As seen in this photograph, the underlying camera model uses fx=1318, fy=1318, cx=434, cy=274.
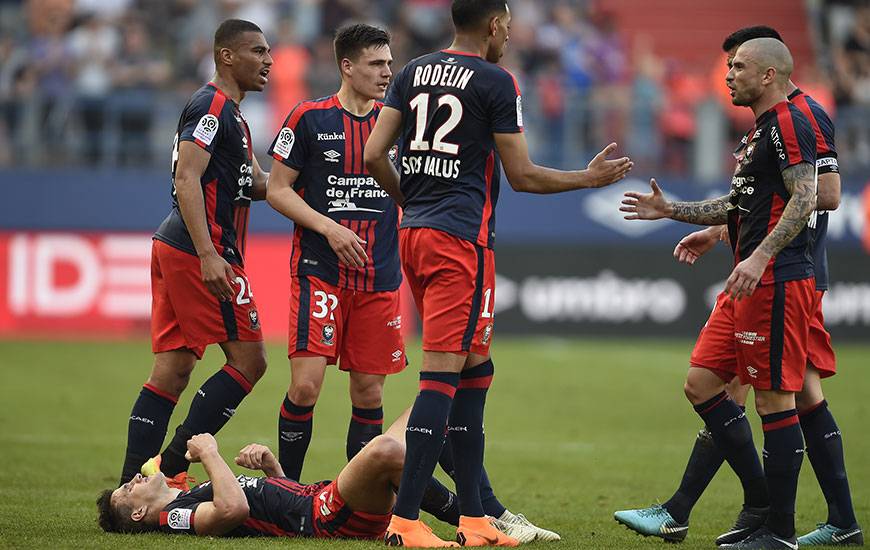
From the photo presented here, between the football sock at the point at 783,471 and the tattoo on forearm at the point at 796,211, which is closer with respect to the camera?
the tattoo on forearm at the point at 796,211

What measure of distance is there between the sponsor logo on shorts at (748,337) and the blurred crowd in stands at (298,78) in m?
12.6

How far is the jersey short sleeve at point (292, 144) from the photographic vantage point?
7.40m

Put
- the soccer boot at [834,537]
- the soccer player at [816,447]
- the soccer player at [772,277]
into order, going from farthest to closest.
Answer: the soccer boot at [834,537] → the soccer player at [816,447] → the soccer player at [772,277]

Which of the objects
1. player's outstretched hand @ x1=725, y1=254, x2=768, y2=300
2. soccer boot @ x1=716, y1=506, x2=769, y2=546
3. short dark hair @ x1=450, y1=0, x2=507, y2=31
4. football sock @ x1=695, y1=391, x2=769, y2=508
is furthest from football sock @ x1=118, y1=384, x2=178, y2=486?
player's outstretched hand @ x1=725, y1=254, x2=768, y2=300

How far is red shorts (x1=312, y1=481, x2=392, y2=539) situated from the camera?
6281 millimetres

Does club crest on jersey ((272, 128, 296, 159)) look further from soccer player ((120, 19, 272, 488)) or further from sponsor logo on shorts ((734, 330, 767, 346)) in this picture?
sponsor logo on shorts ((734, 330, 767, 346))

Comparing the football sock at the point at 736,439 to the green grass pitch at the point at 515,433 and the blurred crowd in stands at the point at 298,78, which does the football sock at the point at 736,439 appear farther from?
the blurred crowd in stands at the point at 298,78

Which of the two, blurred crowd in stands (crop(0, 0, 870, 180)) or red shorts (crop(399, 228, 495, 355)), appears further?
blurred crowd in stands (crop(0, 0, 870, 180))

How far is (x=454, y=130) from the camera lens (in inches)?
247

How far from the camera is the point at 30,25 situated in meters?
21.2

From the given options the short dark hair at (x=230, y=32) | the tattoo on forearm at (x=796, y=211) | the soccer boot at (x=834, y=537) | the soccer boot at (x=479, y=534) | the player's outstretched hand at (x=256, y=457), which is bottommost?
the soccer boot at (x=834, y=537)

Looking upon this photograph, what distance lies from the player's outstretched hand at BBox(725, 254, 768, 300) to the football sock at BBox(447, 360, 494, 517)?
126 cm

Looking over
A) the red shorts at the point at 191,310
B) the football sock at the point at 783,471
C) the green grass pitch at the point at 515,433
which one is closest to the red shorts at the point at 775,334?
the football sock at the point at 783,471

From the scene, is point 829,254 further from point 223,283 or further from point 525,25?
point 223,283
